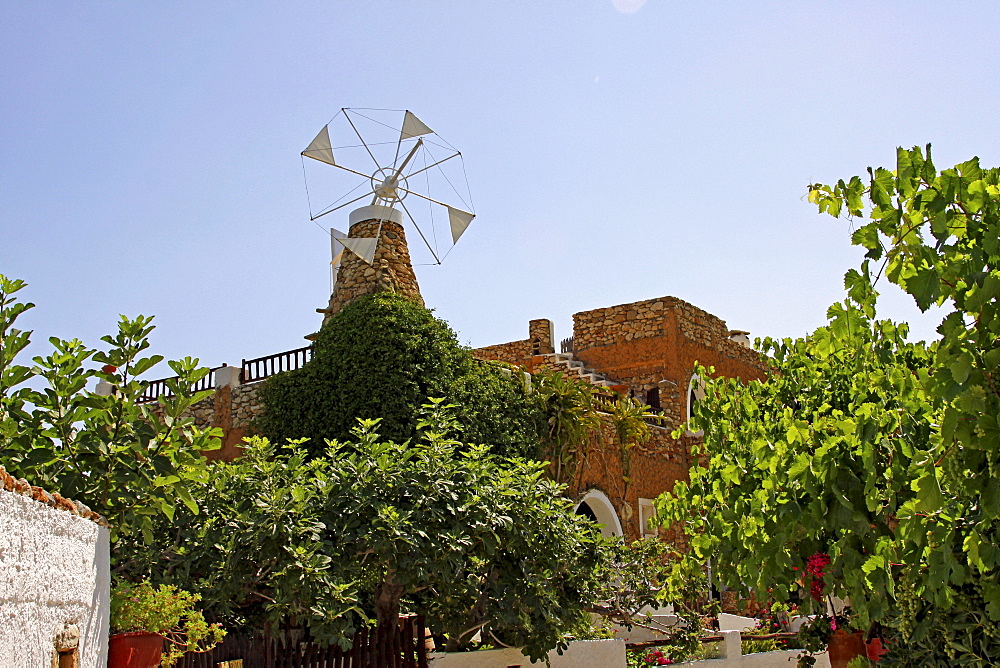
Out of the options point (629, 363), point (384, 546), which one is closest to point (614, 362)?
point (629, 363)

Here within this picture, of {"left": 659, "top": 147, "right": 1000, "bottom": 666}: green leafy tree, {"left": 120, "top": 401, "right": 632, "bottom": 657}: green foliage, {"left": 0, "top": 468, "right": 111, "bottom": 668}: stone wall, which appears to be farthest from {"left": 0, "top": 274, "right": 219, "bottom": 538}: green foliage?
{"left": 659, "top": 147, "right": 1000, "bottom": 666}: green leafy tree

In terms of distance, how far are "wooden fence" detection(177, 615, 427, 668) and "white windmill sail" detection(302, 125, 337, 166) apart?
24.5 feet

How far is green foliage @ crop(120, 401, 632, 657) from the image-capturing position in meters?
7.71

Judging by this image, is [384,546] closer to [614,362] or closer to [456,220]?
[456,220]

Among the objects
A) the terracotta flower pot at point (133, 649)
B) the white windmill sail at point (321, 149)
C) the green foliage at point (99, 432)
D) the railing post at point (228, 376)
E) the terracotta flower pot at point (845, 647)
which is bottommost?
the terracotta flower pot at point (845, 647)

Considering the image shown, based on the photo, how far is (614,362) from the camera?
65.0 feet

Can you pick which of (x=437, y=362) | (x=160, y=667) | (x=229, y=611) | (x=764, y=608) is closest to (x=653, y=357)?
(x=764, y=608)

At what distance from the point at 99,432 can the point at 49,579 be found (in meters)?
1.13

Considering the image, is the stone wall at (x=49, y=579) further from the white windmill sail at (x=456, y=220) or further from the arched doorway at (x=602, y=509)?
the arched doorway at (x=602, y=509)

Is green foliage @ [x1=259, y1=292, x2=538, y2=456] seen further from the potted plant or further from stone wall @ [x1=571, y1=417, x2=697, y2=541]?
the potted plant

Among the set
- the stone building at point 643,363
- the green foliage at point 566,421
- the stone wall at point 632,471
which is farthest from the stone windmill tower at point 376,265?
the stone building at point 643,363

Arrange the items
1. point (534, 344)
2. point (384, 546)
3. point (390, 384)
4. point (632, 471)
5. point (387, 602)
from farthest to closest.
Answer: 1. point (534, 344)
2. point (632, 471)
3. point (390, 384)
4. point (387, 602)
5. point (384, 546)

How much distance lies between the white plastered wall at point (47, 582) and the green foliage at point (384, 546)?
6.56 feet

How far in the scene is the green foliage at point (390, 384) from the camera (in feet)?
43.1
